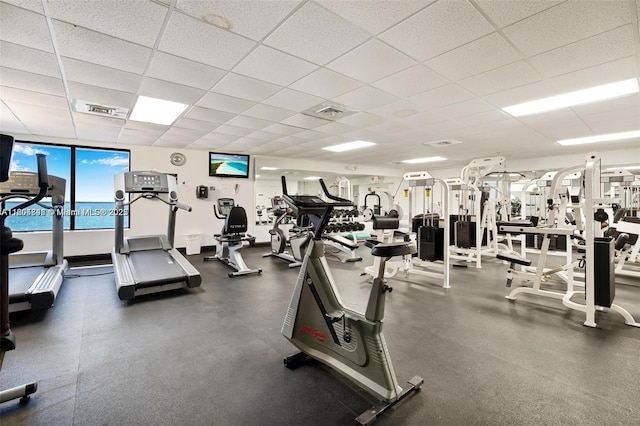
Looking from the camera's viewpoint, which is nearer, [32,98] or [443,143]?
[32,98]

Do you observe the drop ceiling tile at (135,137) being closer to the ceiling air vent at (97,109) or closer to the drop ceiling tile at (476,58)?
the ceiling air vent at (97,109)

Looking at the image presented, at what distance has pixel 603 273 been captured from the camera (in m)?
2.99

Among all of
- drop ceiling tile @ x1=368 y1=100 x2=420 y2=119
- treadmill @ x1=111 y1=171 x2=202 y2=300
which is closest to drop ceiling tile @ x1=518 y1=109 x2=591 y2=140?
drop ceiling tile @ x1=368 y1=100 x2=420 y2=119

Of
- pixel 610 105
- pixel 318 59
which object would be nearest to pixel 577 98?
pixel 610 105

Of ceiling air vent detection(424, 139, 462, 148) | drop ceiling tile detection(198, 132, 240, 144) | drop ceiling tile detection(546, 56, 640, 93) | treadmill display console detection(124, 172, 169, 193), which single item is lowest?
treadmill display console detection(124, 172, 169, 193)

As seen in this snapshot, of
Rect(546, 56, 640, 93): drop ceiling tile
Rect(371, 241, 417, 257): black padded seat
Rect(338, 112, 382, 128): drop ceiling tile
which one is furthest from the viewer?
Rect(338, 112, 382, 128): drop ceiling tile

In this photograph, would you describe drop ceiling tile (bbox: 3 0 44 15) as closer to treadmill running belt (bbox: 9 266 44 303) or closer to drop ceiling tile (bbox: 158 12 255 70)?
drop ceiling tile (bbox: 158 12 255 70)

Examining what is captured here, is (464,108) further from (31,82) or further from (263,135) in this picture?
(31,82)

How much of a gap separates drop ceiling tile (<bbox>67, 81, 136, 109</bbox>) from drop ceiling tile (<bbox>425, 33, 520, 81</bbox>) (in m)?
3.43

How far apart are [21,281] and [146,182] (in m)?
1.86

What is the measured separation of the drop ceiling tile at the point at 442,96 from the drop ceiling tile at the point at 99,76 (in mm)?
3124

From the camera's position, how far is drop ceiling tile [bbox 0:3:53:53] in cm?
193

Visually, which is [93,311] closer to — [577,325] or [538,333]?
[538,333]

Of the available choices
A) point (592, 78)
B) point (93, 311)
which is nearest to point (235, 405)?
point (93, 311)
